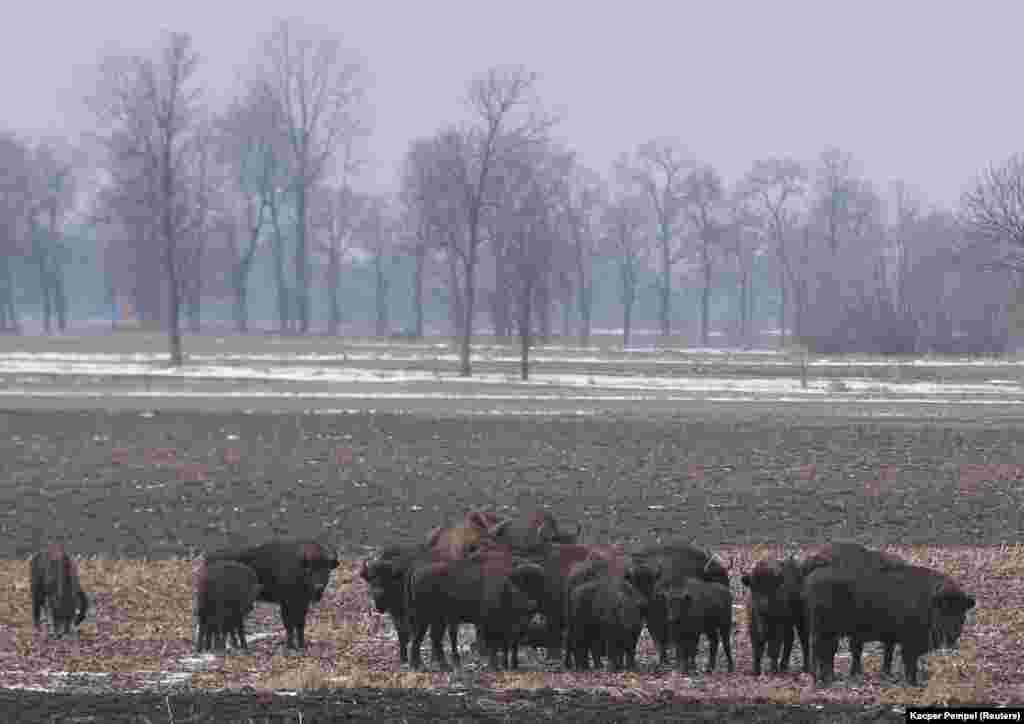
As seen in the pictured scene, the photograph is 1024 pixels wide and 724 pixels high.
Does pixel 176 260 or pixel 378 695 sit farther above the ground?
pixel 176 260

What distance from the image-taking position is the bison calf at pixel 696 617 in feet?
41.5

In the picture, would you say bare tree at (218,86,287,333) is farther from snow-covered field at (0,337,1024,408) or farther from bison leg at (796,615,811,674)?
bison leg at (796,615,811,674)

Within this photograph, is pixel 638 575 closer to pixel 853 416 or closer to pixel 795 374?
pixel 853 416

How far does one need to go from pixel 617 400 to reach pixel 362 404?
6.55 metres

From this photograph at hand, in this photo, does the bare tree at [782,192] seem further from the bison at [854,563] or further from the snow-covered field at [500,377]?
the bison at [854,563]

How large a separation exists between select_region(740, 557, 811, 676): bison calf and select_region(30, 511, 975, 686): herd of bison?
0.01 metres

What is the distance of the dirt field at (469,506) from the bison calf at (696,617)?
0.33 meters

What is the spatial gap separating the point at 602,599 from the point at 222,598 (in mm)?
3167

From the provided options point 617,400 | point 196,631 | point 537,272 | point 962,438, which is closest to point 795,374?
point 537,272

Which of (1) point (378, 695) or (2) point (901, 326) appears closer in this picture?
(1) point (378, 695)

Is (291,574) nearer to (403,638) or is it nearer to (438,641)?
(403,638)

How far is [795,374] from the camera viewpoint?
184 ft

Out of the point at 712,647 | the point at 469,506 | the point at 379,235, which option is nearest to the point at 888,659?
the point at 712,647

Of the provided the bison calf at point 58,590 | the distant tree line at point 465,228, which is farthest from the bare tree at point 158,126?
the bison calf at point 58,590
